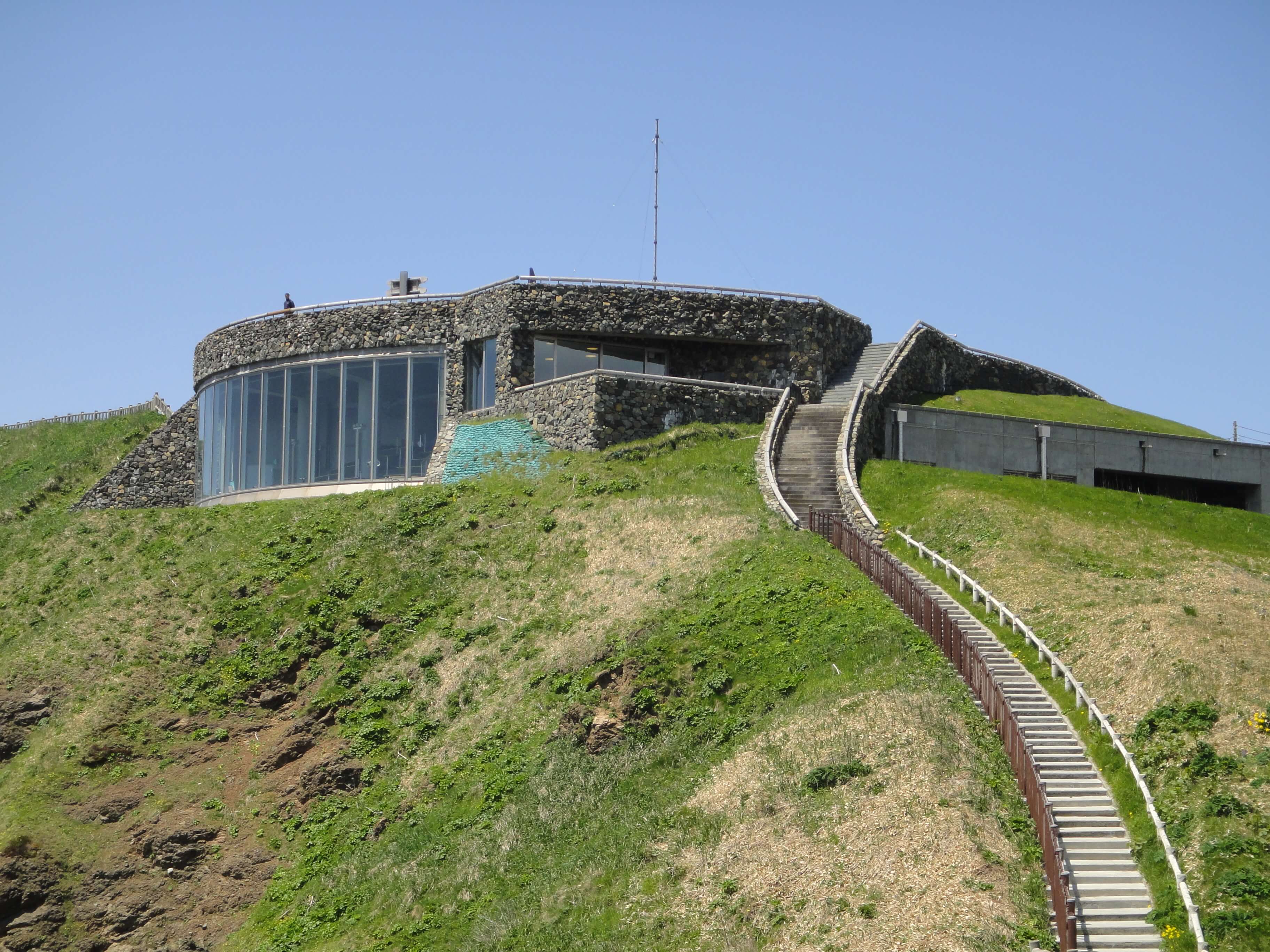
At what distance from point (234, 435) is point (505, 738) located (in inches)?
989

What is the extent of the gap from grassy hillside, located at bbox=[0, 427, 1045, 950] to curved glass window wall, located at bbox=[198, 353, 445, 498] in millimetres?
4524

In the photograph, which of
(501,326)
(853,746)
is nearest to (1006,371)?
(501,326)

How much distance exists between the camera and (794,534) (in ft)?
115

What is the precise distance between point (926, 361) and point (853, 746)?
3017 centimetres

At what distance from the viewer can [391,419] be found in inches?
1869

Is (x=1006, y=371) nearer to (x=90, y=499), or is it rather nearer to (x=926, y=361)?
(x=926, y=361)

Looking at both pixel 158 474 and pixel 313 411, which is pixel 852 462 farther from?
pixel 158 474

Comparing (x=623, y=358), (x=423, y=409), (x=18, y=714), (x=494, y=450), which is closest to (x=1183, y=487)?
(x=623, y=358)

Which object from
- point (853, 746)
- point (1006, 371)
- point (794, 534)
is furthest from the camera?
point (1006, 371)

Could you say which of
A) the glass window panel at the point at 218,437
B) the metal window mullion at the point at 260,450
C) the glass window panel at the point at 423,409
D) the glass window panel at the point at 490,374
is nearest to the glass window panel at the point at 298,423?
the metal window mullion at the point at 260,450

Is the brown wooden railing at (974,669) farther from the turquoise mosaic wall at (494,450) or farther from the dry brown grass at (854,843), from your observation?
the turquoise mosaic wall at (494,450)

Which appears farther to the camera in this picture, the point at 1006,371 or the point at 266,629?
the point at 1006,371

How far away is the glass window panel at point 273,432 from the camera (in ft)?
160

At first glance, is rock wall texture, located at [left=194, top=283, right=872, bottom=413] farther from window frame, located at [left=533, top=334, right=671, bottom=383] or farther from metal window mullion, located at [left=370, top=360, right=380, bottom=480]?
metal window mullion, located at [left=370, top=360, right=380, bottom=480]
